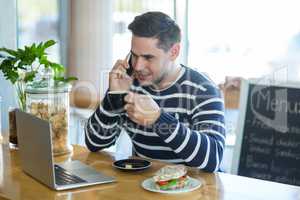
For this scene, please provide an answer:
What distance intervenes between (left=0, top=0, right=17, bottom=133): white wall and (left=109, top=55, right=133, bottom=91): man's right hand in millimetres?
925

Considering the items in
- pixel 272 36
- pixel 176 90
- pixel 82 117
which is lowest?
pixel 82 117

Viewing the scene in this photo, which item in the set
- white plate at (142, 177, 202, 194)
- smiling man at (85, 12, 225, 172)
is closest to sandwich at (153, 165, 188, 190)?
white plate at (142, 177, 202, 194)

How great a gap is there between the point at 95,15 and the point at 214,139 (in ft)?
5.37

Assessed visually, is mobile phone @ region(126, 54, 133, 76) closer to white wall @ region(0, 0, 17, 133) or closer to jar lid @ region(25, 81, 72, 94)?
jar lid @ region(25, 81, 72, 94)

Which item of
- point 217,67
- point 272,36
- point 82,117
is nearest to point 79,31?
point 82,117

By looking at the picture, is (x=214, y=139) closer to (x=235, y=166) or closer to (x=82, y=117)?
(x=235, y=166)

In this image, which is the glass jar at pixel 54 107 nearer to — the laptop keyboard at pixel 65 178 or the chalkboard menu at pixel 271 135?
the laptop keyboard at pixel 65 178

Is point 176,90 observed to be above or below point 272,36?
below

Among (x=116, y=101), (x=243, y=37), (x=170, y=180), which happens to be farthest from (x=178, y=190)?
(x=243, y=37)

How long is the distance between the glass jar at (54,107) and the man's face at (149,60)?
292mm

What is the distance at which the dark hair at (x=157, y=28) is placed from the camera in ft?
5.75

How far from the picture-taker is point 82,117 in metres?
2.98

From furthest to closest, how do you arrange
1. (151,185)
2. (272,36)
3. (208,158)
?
(272,36) < (208,158) < (151,185)

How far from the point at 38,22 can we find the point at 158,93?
1370 millimetres
